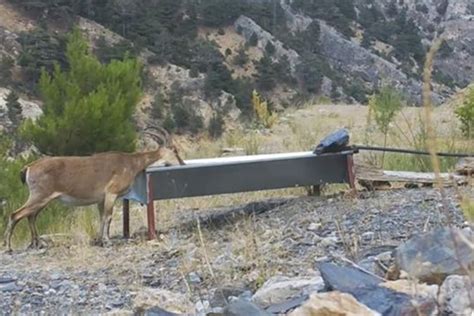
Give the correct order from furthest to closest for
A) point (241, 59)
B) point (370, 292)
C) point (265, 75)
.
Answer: point (241, 59) < point (265, 75) < point (370, 292)

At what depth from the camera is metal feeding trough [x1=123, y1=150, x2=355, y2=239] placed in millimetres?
8422

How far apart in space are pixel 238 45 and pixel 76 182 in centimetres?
5347

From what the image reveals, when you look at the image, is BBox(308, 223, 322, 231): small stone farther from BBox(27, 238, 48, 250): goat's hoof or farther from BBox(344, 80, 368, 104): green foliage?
BBox(344, 80, 368, 104): green foliage

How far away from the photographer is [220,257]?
6461mm

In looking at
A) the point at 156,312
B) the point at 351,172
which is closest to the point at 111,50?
the point at 351,172

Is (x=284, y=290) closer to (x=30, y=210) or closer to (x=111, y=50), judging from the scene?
(x=30, y=210)

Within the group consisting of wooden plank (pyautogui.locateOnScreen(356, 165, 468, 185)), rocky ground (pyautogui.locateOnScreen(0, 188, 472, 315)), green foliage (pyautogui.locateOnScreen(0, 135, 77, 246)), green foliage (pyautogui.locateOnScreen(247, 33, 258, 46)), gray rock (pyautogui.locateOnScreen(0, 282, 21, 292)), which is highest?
green foliage (pyautogui.locateOnScreen(247, 33, 258, 46))

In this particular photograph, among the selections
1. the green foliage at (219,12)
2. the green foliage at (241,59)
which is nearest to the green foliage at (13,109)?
the green foliage at (241,59)

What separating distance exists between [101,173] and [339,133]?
7.69ft

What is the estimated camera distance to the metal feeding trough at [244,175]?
27.6 feet

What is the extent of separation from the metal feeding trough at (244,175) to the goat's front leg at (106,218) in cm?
41

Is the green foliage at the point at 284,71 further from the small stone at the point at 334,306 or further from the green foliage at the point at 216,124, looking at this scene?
the small stone at the point at 334,306

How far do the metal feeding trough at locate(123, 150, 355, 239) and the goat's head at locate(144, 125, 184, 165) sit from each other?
109 centimetres

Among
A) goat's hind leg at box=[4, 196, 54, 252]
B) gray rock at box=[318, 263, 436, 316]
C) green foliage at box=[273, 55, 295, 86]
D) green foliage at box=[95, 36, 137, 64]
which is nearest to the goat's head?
goat's hind leg at box=[4, 196, 54, 252]
